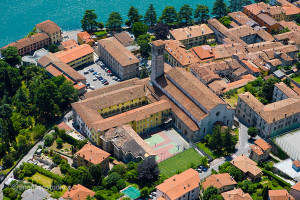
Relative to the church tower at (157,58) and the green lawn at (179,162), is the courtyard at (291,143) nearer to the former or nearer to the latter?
the green lawn at (179,162)

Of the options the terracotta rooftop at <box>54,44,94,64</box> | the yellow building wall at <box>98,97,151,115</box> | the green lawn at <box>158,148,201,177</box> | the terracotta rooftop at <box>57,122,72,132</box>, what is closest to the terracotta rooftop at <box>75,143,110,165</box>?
the green lawn at <box>158,148,201,177</box>

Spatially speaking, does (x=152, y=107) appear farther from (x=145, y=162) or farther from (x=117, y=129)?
(x=145, y=162)

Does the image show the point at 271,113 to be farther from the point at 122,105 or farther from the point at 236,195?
the point at 122,105

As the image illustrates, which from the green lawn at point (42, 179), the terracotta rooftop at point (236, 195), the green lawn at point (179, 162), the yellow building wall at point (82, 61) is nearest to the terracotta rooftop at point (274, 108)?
the green lawn at point (179, 162)

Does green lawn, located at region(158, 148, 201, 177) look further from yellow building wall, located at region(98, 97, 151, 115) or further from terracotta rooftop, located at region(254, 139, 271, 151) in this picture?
yellow building wall, located at region(98, 97, 151, 115)

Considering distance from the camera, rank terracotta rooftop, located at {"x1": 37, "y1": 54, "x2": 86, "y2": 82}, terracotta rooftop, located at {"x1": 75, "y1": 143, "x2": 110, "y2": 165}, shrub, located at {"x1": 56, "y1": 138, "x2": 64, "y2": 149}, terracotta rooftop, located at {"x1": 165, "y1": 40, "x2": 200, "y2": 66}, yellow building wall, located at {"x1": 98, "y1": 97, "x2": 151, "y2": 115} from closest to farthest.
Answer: terracotta rooftop, located at {"x1": 75, "y1": 143, "x2": 110, "y2": 165}
shrub, located at {"x1": 56, "y1": 138, "x2": 64, "y2": 149}
yellow building wall, located at {"x1": 98, "y1": 97, "x2": 151, "y2": 115}
terracotta rooftop, located at {"x1": 37, "y1": 54, "x2": 86, "y2": 82}
terracotta rooftop, located at {"x1": 165, "y1": 40, "x2": 200, "y2": 66}

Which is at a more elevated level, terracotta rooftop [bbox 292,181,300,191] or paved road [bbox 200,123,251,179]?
terracotta rooftop [bbox 292,181,300,191]

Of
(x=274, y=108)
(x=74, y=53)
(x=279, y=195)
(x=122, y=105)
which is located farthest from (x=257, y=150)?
(x=74, y=53)
